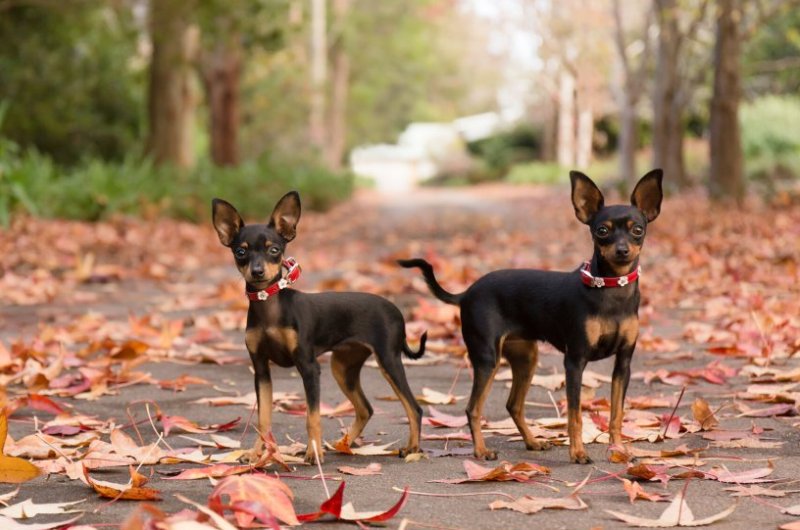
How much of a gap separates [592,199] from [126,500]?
6.79 ft

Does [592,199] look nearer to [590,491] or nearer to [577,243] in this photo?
[590,491]

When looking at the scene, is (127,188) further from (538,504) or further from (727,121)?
(538,504)

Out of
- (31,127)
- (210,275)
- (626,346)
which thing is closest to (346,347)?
(626,346)

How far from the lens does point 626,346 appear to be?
433 cm

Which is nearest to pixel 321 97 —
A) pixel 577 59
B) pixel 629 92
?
pixel 577 59

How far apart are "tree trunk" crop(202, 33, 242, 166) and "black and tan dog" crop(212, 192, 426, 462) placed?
77.3 ft

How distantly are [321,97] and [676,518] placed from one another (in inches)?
1622

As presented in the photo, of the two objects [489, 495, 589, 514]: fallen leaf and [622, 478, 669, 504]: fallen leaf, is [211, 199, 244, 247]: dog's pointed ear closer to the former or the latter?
[489, 495, 589, 514]: fallen leaf

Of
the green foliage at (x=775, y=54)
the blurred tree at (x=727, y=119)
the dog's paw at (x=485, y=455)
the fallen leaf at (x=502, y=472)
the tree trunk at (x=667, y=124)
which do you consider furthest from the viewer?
the green foliage at (x=775, y=54)

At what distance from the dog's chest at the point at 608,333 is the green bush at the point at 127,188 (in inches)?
368

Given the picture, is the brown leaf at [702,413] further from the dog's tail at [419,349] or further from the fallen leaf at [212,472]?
the fallen leaf at [212,472]

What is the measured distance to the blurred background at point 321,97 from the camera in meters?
Result: 18.3

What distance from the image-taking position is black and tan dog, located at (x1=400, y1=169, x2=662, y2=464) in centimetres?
427

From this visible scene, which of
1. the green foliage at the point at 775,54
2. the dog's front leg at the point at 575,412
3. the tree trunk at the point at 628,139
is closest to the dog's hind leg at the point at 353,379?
the dog's front leg at the point at 575,412
